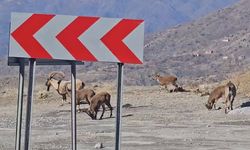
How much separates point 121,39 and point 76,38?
57 centimetres

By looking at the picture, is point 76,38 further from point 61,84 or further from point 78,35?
point 61,84

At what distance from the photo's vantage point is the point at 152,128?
75.4 ft

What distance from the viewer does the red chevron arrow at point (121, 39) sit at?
10008mm

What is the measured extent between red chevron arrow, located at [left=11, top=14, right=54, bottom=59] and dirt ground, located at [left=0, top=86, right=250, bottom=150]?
24.8 feet

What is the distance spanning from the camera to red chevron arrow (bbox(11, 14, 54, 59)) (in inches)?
406

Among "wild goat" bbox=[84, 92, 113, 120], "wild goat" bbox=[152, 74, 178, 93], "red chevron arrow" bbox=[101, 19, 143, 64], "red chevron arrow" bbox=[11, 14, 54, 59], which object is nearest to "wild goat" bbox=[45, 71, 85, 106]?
"wild goat" bbox=[152, 74, 178, 93]

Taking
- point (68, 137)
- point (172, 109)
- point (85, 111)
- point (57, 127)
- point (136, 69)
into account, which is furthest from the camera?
point (136, 69)

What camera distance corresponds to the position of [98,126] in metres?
24.4

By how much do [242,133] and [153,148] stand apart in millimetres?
4150

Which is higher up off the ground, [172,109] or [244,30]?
[244,30]

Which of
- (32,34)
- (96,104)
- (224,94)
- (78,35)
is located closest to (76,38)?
(78,35)

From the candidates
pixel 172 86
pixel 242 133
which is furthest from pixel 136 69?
pixel 242 133

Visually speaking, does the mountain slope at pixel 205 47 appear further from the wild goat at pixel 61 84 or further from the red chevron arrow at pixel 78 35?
the red chevron arrow at pixel 78 35

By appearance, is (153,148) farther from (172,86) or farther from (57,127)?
(172,86)
